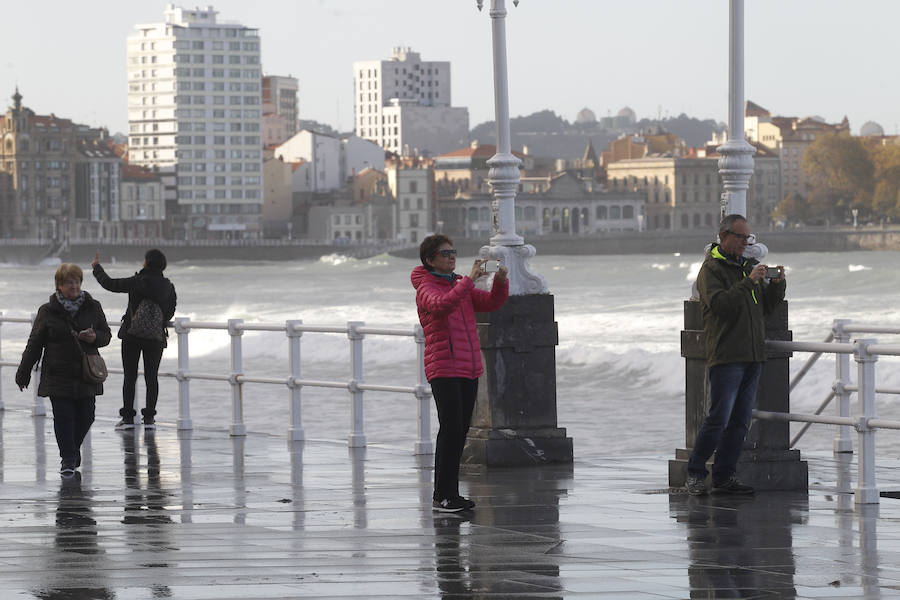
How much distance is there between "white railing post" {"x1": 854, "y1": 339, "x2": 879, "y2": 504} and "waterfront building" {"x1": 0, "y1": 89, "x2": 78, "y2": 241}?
160361mm

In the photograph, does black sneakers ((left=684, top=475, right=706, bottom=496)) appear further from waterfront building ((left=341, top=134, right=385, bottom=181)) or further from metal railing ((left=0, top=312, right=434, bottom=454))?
waterfront building ((left=341, top=134, right=385, bottom=181))

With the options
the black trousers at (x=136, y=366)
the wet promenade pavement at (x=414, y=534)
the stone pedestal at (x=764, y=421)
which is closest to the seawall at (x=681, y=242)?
the black trousers at (x=136, y=366)

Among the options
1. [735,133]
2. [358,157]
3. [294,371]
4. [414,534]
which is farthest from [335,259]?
[414,534]

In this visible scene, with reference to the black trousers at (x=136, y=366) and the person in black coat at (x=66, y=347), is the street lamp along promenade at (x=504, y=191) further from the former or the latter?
the black trousers at (x=136, y=366)

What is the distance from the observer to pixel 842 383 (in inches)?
386

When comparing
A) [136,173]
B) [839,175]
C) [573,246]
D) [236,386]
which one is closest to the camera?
[236,386]

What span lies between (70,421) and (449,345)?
9.72 feet

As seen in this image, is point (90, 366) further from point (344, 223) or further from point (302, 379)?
point (344, 223)

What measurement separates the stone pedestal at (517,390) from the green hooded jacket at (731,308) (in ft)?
6.69

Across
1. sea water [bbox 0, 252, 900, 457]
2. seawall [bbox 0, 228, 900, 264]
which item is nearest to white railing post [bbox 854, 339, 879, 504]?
sea water [bbox 0, 252, 900, 457]

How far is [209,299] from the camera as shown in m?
95.3

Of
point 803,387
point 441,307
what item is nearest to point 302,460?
point 441,307

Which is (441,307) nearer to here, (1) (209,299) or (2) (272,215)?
(1) (209,299)

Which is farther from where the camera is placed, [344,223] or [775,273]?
[344,223]
